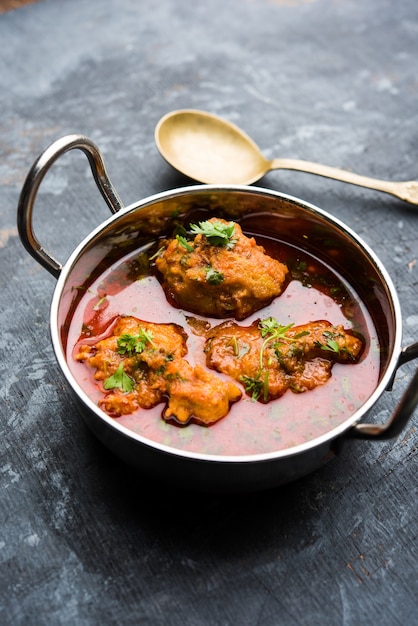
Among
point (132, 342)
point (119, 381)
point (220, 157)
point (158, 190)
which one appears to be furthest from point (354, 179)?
point (119, 381)

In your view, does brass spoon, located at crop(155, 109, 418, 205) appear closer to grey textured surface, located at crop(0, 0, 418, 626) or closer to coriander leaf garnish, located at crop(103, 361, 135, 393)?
grey textured surface, located at crop(0, 0, 418, 626)

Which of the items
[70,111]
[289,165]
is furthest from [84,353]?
[70,111]

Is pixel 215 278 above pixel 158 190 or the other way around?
above

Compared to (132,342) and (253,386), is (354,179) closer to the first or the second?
(253,386)

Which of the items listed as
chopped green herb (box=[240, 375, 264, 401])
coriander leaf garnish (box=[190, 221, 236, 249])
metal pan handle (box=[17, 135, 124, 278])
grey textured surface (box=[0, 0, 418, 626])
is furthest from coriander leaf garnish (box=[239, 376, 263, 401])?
metal pan handle (box=[17, 135, 124, 278])

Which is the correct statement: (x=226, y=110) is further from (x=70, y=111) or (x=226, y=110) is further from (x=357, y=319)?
(x=357, y=319)

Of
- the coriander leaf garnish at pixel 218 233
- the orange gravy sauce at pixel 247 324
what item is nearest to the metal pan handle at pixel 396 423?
the orange gravy sauce at pixel 247 324

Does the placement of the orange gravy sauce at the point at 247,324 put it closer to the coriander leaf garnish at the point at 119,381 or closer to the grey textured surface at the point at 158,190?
the coriander leaf garnish at the point at 119,381
